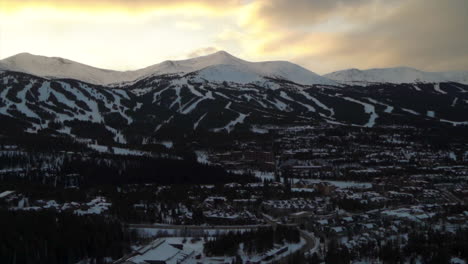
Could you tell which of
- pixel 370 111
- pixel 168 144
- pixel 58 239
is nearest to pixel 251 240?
pixel 58 239

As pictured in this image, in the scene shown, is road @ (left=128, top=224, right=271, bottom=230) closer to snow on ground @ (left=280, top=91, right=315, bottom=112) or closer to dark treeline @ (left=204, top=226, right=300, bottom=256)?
dark treeline @ (left=204, top=226, right=300, bottom=256)

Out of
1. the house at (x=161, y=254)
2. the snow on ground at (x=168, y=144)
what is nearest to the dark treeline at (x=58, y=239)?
the house at (x=161, y=254)

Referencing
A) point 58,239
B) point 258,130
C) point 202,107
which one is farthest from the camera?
point 202,107

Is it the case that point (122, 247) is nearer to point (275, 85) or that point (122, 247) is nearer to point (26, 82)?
point (26, 82)

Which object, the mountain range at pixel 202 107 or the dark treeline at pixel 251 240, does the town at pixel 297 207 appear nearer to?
the dark treeline at pixel 251 240

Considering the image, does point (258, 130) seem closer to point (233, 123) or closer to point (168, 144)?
point (233, 123)

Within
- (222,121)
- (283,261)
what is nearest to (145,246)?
(283,261)

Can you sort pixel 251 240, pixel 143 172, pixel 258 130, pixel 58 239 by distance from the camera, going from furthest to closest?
pixel 258 130 → pixel 143 172 → pixel 251 240 → pixel 58 239
